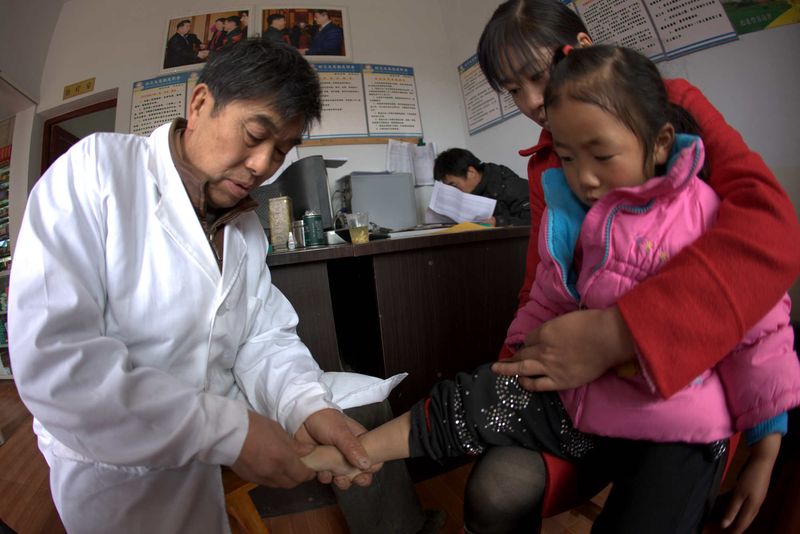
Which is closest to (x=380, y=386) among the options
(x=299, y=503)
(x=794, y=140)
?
(x=299, y=503)

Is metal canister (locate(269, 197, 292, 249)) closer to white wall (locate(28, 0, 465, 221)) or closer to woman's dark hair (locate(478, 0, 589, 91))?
woman's dark hair (locate(478, 0, 589, 91))

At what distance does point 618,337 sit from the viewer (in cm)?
48

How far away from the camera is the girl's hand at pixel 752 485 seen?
0.49 m

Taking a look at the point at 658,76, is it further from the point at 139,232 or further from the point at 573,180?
the point at 139,232

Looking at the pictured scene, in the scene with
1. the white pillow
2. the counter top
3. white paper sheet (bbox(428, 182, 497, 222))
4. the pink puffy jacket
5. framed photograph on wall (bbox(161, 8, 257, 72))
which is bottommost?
the white pillow

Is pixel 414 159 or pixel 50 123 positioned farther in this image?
pixel 50 123

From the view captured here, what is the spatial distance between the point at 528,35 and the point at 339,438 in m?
0.84

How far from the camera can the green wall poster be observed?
1320mm

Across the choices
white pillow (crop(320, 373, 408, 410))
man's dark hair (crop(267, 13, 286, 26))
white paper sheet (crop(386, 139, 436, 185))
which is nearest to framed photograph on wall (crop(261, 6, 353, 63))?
man's dark hair (crop(267, 13, 286, 26))

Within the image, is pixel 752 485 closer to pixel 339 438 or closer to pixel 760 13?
pixel 339 438

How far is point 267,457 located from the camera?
0.57 meters

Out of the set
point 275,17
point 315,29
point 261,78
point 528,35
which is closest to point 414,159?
point 315,29

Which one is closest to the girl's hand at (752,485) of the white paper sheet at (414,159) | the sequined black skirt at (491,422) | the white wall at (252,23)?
the sequined black skirt at (491,422)

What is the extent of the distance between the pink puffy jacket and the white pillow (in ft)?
1.27
